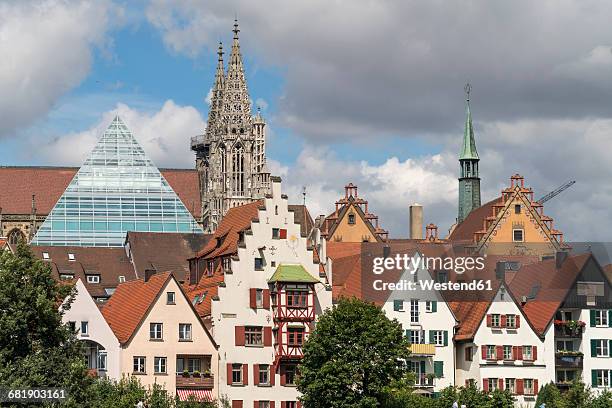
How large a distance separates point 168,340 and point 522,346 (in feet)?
92.2

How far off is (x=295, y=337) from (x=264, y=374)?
3470 mm

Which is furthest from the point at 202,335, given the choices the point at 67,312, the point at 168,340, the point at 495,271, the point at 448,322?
the point at 495,271

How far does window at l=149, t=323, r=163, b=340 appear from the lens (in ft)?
372

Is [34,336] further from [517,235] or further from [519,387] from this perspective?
[517,235]

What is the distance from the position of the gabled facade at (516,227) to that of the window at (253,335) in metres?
49.8

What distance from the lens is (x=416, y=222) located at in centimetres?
18000

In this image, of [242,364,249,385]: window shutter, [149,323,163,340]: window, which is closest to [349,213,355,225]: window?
[242,364,249,385]: window shutter

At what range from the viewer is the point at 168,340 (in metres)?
113

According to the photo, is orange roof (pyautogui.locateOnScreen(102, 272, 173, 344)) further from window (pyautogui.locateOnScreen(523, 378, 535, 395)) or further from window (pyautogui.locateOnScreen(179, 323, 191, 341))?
window (pyautogui.locateOnScreen(523, 378, 535, 395))

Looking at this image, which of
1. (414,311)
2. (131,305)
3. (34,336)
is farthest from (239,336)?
(34,336)

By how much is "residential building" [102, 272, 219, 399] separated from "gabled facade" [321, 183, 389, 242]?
150 feet

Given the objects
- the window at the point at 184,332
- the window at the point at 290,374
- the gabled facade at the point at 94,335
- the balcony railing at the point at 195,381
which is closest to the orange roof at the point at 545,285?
the window at the point at 290,374

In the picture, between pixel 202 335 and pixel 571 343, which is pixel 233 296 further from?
pixel 571 343

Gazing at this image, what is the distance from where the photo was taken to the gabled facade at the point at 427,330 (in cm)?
12312
